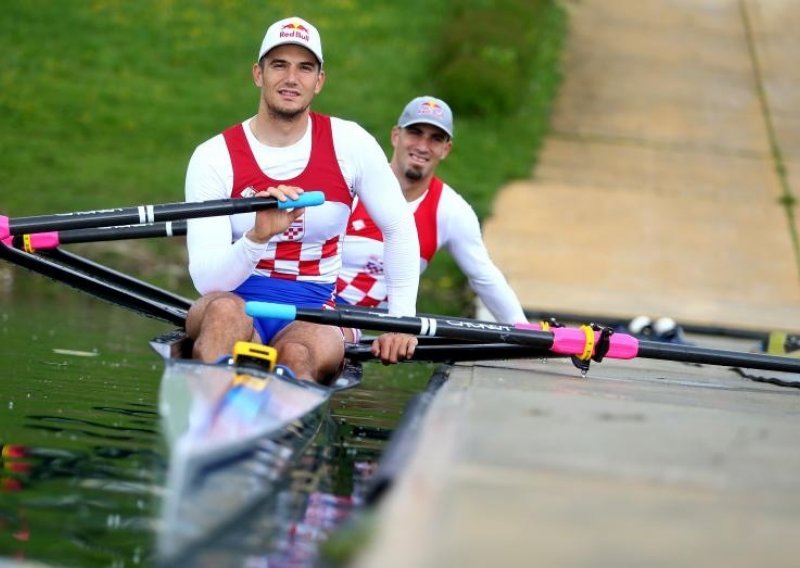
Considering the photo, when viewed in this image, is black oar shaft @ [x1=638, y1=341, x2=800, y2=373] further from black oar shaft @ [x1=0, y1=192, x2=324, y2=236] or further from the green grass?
the green grass

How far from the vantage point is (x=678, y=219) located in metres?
14.1

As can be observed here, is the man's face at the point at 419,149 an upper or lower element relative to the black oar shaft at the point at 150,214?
upper

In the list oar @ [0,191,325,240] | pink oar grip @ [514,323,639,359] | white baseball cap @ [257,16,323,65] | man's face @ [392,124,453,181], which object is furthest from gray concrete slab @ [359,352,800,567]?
man's face @ [392,124,453,181]

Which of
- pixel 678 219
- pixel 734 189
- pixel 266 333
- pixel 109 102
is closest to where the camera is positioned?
pixel 266 333

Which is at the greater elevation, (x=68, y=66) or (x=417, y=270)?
(x=68, y=66)

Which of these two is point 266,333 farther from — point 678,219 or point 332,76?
point 332,76

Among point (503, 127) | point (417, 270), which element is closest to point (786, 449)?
point (417, 270)

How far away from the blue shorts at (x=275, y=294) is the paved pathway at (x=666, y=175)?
444cm

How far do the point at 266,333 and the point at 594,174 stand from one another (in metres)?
9.25

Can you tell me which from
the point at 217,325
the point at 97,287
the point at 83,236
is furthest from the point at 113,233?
the point at 217,325

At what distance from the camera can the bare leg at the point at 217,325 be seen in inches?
233

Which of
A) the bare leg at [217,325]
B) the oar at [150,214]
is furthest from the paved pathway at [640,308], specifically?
the oar at [150,214]

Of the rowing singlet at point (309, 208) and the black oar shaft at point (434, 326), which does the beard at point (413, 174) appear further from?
the black oar shaft at point (434, 326)

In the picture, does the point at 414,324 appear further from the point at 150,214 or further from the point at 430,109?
the point at 430,109
